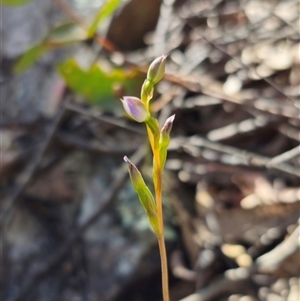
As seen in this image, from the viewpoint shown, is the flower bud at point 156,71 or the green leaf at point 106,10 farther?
the green leaf at point 106,10

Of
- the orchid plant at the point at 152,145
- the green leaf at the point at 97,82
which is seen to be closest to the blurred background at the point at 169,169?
the green leaf at the point at 97,82

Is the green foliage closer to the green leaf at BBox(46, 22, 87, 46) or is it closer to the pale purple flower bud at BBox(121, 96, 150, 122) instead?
the green leaf at BBox(46, 22, 87, 46)

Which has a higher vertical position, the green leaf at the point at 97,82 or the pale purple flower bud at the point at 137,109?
the pale purple flower bud at the point at 137,109

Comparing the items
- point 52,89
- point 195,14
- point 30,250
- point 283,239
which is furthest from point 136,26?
point 283,239

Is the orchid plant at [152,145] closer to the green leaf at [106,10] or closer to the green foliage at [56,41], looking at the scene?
the green leaf at [106,10]

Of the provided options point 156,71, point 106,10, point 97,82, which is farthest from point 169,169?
point 156,71

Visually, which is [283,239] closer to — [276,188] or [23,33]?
[276,188]

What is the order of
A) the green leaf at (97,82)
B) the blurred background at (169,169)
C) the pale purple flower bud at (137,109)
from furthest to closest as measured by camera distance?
the green leaf at (97,82), the blurred background at (169,169), the pale purple flower bud at (137,109)
